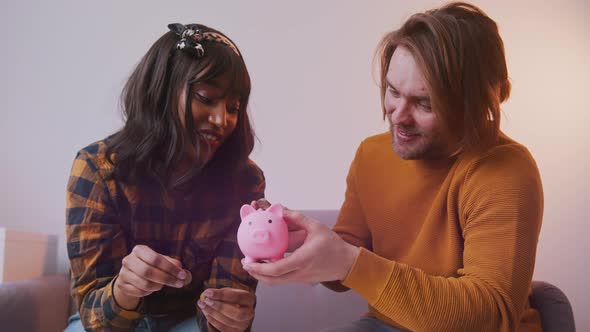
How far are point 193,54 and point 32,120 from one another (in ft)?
3.92

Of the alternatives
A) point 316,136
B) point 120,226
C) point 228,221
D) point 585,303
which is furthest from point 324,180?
point 585,303

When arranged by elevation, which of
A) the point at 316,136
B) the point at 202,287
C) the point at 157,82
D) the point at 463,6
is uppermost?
the point at 463,6

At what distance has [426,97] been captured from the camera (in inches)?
43.4

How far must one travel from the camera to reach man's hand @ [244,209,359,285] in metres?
0.88

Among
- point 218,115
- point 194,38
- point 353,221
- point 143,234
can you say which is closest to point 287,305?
point 353,221

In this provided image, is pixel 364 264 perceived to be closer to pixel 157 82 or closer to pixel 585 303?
pixel 157 82

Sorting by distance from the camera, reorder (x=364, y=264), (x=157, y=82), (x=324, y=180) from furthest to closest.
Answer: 1. (x=324, y=180)
2. (x=157, y=82)
3. (x=364, y=264)

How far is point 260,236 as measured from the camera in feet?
3.01

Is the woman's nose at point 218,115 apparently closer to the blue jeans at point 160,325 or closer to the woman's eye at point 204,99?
the woman's eye at point 204,99

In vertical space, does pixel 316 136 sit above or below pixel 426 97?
below

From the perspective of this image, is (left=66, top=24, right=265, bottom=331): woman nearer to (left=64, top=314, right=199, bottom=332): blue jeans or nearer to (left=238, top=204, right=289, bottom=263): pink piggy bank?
(left=64, top=314, right=199, bottom=332): blue jeans

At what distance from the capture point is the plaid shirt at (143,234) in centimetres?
117

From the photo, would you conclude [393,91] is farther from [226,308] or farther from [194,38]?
[226,308]

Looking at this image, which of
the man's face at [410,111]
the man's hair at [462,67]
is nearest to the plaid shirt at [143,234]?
the man's face at [410,111]
